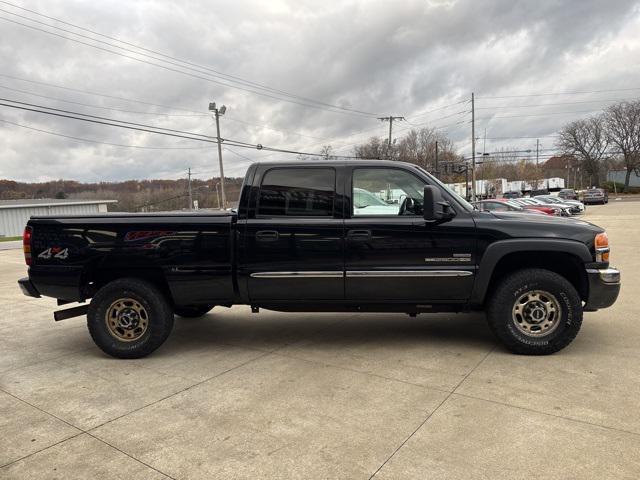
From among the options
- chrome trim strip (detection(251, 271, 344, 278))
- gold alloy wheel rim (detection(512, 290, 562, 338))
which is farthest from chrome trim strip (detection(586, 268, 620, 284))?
chrome trim strip (detection(251, 271, 344, 278))

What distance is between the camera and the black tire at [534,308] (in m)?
4.31

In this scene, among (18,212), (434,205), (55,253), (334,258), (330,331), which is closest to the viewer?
(434,205)

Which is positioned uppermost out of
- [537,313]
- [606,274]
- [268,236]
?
[268,236]

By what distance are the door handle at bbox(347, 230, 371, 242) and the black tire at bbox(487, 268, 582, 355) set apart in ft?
4.56

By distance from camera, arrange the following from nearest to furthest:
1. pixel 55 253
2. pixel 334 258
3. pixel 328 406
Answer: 1. pixel 328 406
2. pixel 334 258
3. pixel 55 253

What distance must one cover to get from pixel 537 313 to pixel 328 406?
232cm

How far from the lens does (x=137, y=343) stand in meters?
4.69

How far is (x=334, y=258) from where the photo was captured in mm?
4449

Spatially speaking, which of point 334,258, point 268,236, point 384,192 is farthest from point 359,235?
point 268,236

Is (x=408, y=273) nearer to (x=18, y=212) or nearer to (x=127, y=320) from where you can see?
(x=127, y=320)

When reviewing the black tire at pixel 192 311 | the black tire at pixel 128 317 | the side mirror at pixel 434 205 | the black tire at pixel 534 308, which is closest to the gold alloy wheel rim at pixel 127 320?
the black tire at pixel 128 317

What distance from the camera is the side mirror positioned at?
4.18 meters

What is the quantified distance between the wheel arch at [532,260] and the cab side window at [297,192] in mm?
1628

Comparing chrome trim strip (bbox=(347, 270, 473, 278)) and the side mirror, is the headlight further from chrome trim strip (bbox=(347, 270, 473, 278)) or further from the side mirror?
the side mirror
